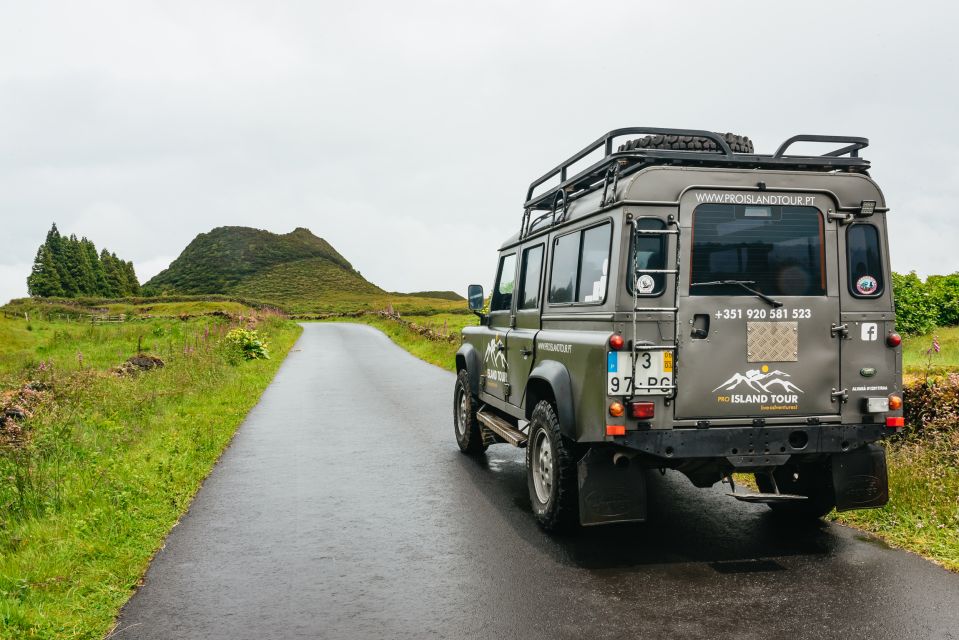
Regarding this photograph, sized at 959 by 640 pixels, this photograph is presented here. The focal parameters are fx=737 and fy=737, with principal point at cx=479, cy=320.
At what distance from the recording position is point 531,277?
7238 millimetres

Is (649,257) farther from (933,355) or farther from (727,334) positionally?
(933,355)

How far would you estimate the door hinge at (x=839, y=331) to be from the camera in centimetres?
516

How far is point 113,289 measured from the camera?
103 metres

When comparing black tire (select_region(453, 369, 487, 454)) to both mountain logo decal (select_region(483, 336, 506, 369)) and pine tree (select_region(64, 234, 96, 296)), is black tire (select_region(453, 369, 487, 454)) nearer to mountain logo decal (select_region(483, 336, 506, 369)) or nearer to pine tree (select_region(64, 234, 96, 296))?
mountain logo decal (select_region(483, 336, 506, 369))

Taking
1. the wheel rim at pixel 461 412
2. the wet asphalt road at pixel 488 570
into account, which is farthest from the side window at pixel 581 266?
the wheel rim at pixel 461 412

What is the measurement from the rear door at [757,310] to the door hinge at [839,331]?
2 cm

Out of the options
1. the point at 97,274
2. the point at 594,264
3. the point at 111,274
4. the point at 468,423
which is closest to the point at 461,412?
the point at 468,423

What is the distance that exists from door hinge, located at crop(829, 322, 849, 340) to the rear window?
9.8 inches

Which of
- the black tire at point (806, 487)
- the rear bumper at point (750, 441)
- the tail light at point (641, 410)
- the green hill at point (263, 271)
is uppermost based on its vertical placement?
the green hill at point (263, 271)

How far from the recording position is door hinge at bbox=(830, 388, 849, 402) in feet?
16.9

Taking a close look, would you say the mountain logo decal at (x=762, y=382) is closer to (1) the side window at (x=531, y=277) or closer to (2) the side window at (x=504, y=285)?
(1) the side window at (x=531, y=277)

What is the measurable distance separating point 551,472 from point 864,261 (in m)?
2.75

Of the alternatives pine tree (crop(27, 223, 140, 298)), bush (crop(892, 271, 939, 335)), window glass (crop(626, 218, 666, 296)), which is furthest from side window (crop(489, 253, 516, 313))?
pine tree (crop(27, 223, 140, 298))

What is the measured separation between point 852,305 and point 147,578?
205 inches
